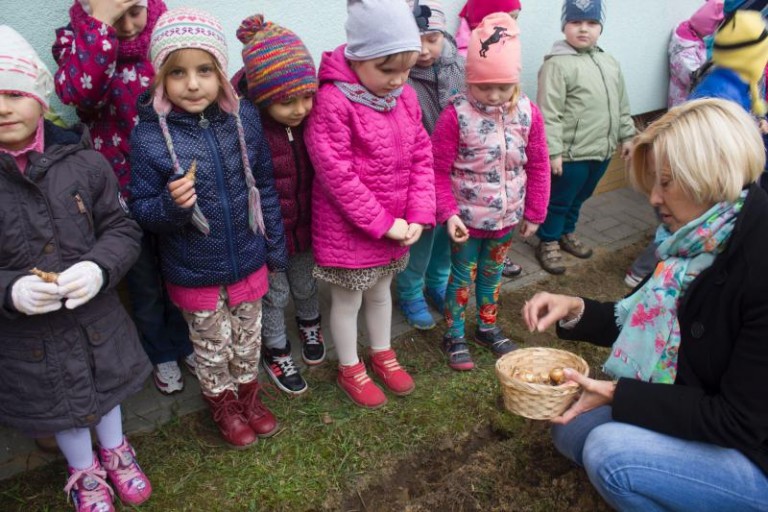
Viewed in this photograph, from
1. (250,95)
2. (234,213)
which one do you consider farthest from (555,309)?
(250,95)

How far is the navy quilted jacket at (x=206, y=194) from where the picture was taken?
2.22 m

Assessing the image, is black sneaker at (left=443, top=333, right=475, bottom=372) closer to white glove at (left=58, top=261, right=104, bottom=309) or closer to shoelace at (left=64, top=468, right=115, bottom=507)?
shoelace at (left=64, top=468, right=115, bottom=507)

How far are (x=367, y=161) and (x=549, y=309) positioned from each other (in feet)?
3.22

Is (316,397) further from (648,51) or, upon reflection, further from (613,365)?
(648,51)

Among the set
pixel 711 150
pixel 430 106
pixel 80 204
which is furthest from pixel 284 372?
pixel 711 150

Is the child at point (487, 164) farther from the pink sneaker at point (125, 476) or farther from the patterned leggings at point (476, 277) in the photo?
the pink sneaker at point (125, 476)

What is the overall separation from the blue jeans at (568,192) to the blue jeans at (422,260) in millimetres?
1064

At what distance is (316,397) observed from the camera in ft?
10.1

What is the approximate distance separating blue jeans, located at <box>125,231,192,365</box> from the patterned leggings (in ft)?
4.65

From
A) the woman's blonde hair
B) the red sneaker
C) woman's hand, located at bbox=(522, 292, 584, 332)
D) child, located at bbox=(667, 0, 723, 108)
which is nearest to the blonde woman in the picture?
the woman's blonde hair

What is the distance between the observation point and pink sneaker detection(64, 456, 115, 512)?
2.34m

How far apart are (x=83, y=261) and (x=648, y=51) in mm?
5104

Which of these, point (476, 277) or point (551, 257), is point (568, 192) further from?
point (476, 277)

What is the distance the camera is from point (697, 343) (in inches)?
78.0
